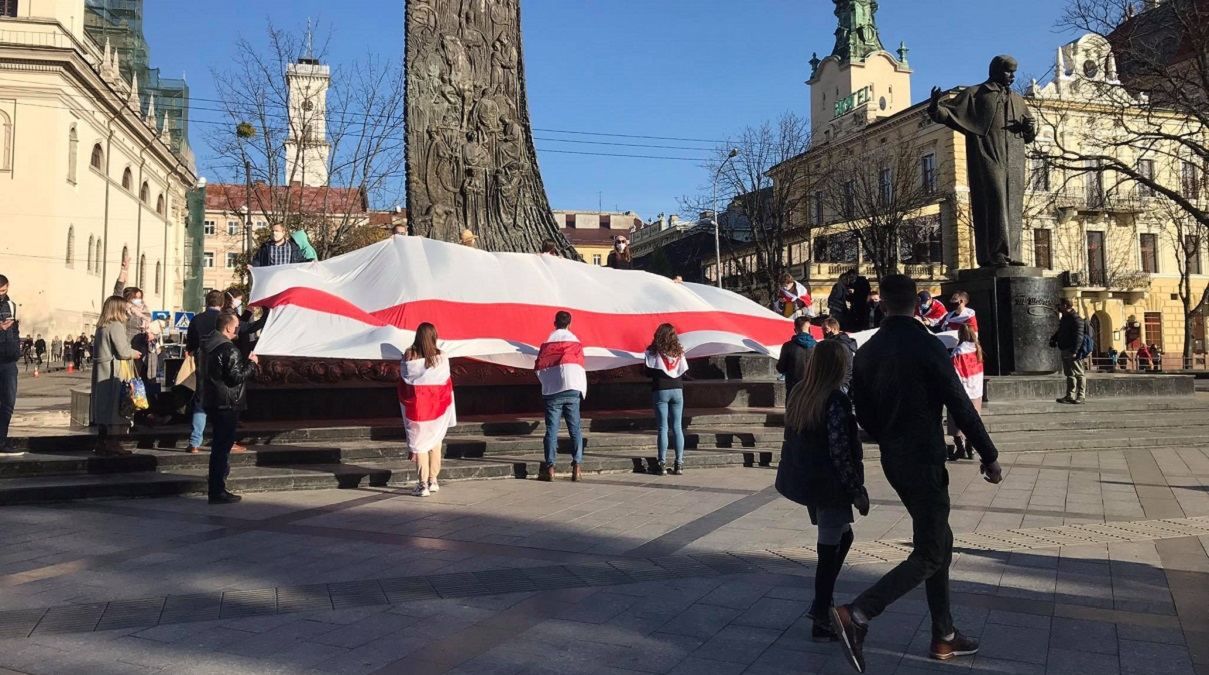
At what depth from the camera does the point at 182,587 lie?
16.4 ft

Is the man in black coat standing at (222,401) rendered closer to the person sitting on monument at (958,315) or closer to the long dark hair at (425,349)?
the long dark hair at (425,349)

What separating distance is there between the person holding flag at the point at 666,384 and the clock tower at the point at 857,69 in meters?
60.8

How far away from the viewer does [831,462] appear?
13.4ft

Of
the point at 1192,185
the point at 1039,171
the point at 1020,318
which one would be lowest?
the point at 1020,318

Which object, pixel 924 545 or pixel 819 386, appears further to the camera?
pixel 819 386

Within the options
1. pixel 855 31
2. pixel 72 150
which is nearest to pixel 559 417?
pixel 72 150

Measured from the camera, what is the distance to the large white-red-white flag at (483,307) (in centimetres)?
930

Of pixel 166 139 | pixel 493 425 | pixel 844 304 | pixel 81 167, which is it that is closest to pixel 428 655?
pixel 493 425

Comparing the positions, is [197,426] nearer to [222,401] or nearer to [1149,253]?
[222,401]

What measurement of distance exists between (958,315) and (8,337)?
11.3 metres

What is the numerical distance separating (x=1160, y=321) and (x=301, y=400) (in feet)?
177

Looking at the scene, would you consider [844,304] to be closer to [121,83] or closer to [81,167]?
[81,167]

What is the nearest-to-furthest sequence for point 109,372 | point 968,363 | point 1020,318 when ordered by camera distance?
point 109,372, point 968,363, point 1020,318

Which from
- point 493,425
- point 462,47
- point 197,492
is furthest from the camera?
point 462,47
